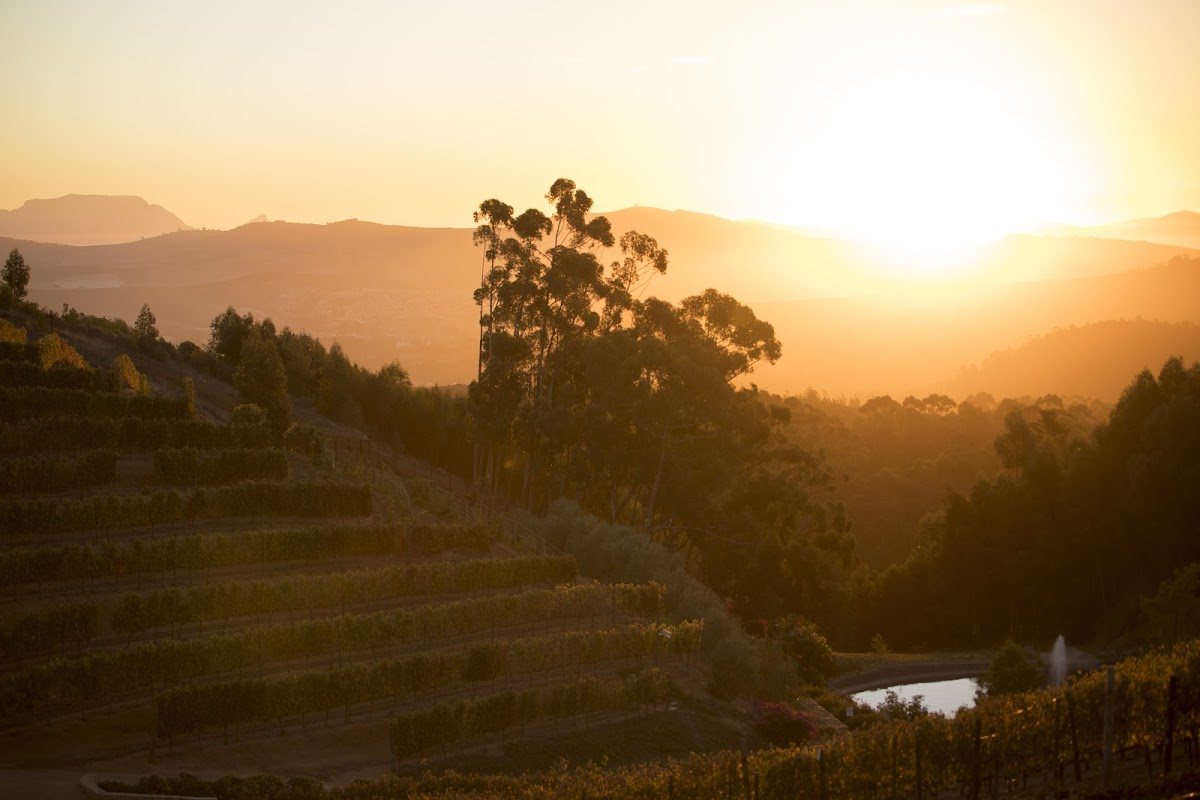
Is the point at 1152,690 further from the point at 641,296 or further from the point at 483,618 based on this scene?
the point at 641,296

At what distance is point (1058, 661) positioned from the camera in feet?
127

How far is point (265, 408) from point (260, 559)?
67.9 ft

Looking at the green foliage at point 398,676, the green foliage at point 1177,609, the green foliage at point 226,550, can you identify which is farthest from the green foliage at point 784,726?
the green foliage at point 1177,609

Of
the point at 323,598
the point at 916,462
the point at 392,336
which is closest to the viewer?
the point at 323,598

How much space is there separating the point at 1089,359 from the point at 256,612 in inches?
4928

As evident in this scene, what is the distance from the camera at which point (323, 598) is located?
2855 cm

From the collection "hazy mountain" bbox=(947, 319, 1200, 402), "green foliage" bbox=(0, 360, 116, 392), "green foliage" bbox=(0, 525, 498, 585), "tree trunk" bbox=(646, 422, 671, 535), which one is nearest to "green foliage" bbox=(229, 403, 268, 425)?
"green foliage" bbox=(0, 360, 116, 392)

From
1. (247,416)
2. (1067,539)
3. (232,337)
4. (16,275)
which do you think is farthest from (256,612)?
(232,337)

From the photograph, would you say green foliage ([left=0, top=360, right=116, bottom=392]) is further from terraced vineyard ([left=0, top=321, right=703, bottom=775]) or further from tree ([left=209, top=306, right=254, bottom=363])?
tree ([left=209, top=306, right=254, bottom=363])

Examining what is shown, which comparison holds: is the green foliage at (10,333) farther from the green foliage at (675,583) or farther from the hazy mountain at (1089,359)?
the hazy mountain at (1089,359)

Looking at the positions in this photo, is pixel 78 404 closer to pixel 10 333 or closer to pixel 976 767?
pixel 10 333

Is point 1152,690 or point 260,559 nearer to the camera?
point 1152,690

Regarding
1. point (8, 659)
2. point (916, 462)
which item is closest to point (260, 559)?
point (8, 659)

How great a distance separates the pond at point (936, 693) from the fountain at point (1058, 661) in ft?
8.34
